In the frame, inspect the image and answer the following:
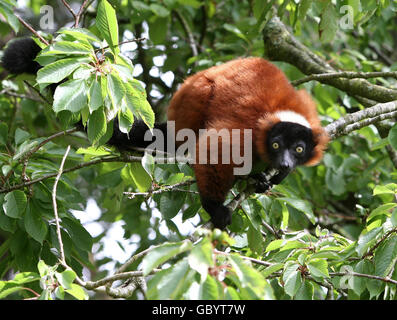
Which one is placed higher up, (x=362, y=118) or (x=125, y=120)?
(x=125, y=120)

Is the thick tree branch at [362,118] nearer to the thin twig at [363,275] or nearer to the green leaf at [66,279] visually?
the thin twig at [363,275]

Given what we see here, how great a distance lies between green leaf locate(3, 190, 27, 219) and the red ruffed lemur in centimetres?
112

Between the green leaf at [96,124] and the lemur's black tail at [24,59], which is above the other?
the lemur's black tail at [24,59]

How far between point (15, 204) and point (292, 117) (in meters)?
2.71

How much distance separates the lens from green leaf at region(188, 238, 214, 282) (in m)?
2.39

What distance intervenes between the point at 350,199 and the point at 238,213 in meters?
4.04

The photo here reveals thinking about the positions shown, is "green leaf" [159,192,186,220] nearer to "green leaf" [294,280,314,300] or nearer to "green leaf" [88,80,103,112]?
"green leaf" [294,280,314,300]

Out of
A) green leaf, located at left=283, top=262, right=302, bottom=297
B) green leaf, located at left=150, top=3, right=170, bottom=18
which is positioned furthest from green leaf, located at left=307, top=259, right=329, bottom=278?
green leaf, located at left=150, top=3, right=170, bottom=18

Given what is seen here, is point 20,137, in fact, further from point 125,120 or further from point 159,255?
point 159,255

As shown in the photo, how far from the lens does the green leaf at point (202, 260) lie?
239 cm

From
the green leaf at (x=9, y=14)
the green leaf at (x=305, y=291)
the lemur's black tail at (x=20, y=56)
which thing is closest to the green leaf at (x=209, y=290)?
the green leaf at (x=305, y=291)

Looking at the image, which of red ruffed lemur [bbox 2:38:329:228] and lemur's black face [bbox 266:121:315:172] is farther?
lemur's black face [bbox 266:121:315:172]

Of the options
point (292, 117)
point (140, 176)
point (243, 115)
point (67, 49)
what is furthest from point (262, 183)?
point (67, 49)

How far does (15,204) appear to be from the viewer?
424cm
